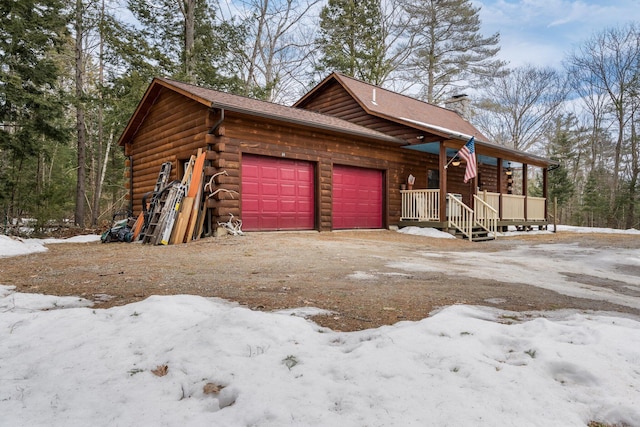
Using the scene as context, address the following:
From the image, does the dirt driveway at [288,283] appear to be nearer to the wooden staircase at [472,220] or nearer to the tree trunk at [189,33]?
the wooden staircase at [472,220]

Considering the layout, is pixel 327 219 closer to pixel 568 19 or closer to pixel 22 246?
pixel 22 246

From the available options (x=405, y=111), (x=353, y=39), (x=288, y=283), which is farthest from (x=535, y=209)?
(x=288, y=283)

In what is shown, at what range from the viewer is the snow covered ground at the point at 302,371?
1.48m

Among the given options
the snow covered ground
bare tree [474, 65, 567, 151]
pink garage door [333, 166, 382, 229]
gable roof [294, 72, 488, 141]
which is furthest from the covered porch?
bare tree [474, 65, 567, 151]

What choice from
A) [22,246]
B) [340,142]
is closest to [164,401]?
[22,246]

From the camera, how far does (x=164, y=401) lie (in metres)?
1.58

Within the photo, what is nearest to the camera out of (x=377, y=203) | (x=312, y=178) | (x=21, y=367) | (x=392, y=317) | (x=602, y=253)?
(x=21, y=367)

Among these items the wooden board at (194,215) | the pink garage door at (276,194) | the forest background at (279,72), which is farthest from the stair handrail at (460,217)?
the forest background at (279,72)

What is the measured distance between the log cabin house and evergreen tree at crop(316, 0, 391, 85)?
21.6ft

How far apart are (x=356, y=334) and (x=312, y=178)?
8852 mm

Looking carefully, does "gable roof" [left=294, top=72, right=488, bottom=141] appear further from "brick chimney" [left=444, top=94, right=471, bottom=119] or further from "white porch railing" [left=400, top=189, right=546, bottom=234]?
"brick chimney" [left=444, top=94, right=471, bottom=119]

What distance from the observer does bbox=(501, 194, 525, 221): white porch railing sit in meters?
14.3

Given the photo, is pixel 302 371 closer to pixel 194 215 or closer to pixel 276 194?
pixel 194 215

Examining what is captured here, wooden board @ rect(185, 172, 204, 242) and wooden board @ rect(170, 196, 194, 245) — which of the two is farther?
wooden board @ rect(185, 172, 204, 242)
